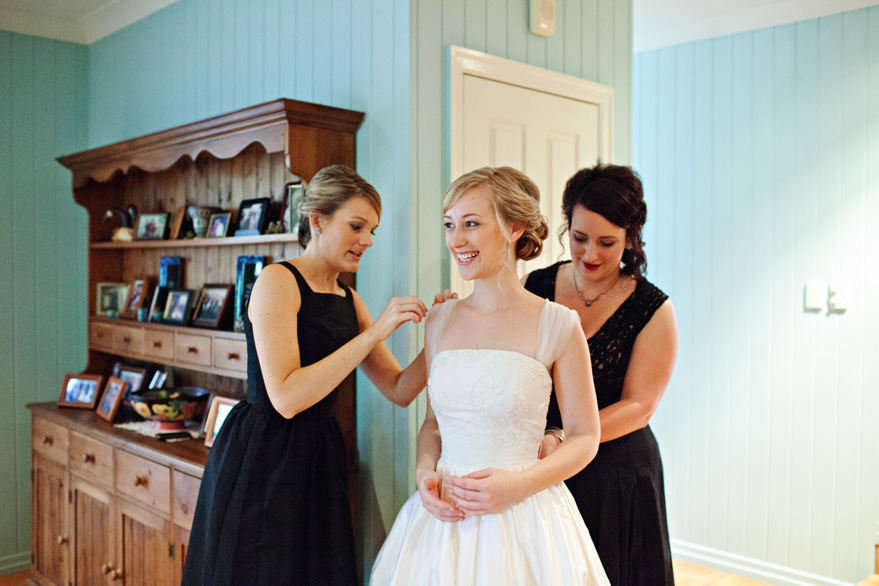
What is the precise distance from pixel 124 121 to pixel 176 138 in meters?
1.17

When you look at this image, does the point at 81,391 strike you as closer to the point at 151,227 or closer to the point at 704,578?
the point at 151,227

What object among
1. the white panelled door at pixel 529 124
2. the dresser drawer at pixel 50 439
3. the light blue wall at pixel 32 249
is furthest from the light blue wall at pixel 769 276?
the light blue wall at pixel 32 249

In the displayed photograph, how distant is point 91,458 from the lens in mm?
2982

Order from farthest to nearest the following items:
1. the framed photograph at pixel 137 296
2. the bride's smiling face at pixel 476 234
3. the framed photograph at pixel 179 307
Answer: the framed photograph at pixel 137 296 < the framed photograph at pixel 179 307 < the bride's smiling face at pixel 476 234

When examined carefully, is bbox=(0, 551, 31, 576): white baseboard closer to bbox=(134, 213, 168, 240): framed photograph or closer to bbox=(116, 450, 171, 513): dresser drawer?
bbox=(116, 450, 171, 513): dresser drawer

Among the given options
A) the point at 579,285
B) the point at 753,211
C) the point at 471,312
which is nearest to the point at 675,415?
the point at 753,211

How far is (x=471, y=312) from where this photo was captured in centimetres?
171

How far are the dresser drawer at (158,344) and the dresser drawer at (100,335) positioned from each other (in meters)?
0.34

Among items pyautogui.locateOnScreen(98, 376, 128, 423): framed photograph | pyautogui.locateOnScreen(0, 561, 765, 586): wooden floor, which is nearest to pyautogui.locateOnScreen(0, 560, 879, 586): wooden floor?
pyautogui.locateOnScreen(0, 561, 765, 586): wooden floor

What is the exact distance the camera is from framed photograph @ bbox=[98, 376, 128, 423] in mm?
3125

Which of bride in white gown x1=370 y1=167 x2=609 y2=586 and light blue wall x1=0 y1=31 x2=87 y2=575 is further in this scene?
light blue wall x1=0 y1=31 x2=87 y2=575

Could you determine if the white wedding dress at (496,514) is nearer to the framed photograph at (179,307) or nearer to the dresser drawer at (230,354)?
the dresser drawer at (230,354)

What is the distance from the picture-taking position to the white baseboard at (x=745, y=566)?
351cm

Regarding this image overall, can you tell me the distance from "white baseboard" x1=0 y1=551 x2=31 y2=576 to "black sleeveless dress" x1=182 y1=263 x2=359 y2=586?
2256mm
